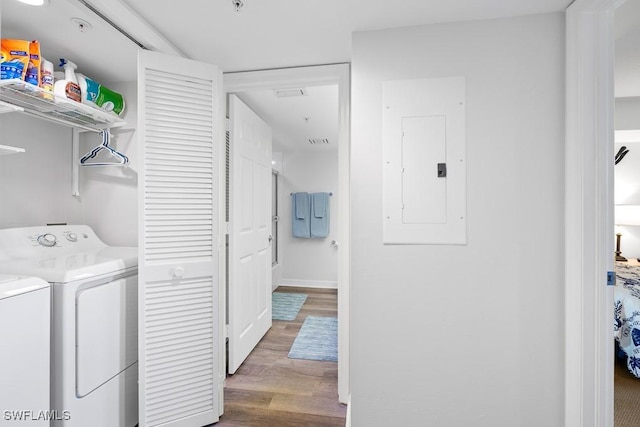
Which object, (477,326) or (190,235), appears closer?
(477,326)

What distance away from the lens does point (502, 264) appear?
1445 millimetres

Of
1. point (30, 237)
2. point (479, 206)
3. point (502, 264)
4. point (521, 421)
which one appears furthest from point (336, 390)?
point (30, 237)

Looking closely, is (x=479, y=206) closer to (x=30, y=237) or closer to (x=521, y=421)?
(x=521, y=421)

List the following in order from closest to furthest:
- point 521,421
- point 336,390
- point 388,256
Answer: point 521,421 < point 388,256 < point 336,390

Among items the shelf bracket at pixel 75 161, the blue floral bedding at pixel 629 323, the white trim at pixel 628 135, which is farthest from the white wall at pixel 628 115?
the shelf bracket at pixel 75 161

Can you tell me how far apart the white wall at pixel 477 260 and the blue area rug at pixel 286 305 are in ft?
6.63

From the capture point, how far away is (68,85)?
1.60 meters

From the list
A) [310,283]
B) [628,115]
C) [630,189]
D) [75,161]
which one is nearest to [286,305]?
[310,283]

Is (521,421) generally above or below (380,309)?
below

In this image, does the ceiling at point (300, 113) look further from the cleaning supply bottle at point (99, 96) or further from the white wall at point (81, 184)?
the white wall at point (81, 184)

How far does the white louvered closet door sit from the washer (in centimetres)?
39

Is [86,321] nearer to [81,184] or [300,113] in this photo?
[81,184]

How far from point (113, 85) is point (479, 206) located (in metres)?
2.47

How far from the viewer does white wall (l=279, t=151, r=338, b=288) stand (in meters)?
4.72
